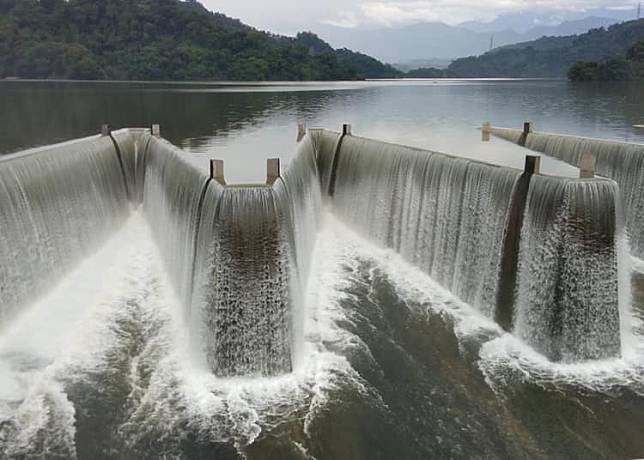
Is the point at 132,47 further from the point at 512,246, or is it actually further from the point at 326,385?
the point at 326,385

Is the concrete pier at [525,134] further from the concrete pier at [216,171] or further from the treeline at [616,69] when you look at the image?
the treeline at [616,69]

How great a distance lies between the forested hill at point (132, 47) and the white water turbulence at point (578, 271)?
109459mm

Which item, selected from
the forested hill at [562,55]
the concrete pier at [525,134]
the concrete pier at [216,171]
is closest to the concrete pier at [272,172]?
the concrete pier at [216,171]

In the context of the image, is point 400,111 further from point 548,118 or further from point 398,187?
point 398,187

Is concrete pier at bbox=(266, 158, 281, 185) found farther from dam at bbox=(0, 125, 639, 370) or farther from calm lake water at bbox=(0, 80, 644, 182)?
calm lake water at bbox=(0, 80, 644, 182)

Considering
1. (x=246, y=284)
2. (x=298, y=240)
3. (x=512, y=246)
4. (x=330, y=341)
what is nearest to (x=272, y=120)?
(x=298, y=240)

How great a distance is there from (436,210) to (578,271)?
4785 mm

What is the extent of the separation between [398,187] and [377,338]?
6317mm

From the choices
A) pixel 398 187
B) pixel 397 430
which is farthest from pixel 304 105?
pixel 397 430

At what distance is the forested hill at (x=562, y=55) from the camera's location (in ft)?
455

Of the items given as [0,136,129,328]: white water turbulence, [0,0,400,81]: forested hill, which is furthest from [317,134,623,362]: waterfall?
[0,0,400,81]: forested hill

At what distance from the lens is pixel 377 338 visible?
12.5 metres

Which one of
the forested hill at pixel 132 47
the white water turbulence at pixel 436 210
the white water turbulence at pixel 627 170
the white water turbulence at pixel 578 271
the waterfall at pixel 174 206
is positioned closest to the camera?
the white water turbulence at pixel 578 271

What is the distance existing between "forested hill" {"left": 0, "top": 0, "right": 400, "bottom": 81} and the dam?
10088 cm
